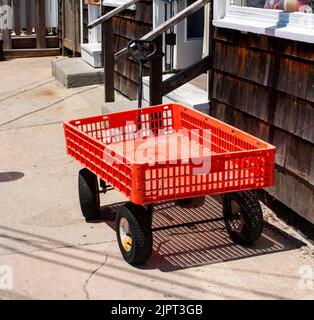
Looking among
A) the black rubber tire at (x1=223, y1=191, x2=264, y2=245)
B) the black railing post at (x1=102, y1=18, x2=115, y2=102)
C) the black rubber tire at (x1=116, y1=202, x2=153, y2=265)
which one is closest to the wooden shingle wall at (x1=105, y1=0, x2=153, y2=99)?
the black railing post at (x1=102, y1=18, x2=115, y2=102)

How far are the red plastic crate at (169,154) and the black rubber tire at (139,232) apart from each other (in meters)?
0.15

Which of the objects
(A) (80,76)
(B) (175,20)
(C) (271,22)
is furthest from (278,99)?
(A) (80,76)

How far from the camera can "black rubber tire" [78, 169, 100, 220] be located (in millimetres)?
5566

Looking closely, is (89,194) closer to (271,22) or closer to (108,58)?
(271,22)

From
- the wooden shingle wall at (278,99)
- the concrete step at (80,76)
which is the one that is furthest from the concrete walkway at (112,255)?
the concrete step at (80,76)

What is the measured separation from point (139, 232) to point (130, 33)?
5324mm

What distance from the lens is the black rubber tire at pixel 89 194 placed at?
5.57 m

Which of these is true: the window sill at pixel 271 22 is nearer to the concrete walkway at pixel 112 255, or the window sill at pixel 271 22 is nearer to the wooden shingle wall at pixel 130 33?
the concrete walkway at pixel 112 255

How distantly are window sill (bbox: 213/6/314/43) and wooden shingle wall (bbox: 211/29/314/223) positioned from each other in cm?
8

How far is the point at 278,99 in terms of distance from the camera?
5434 millimetres
